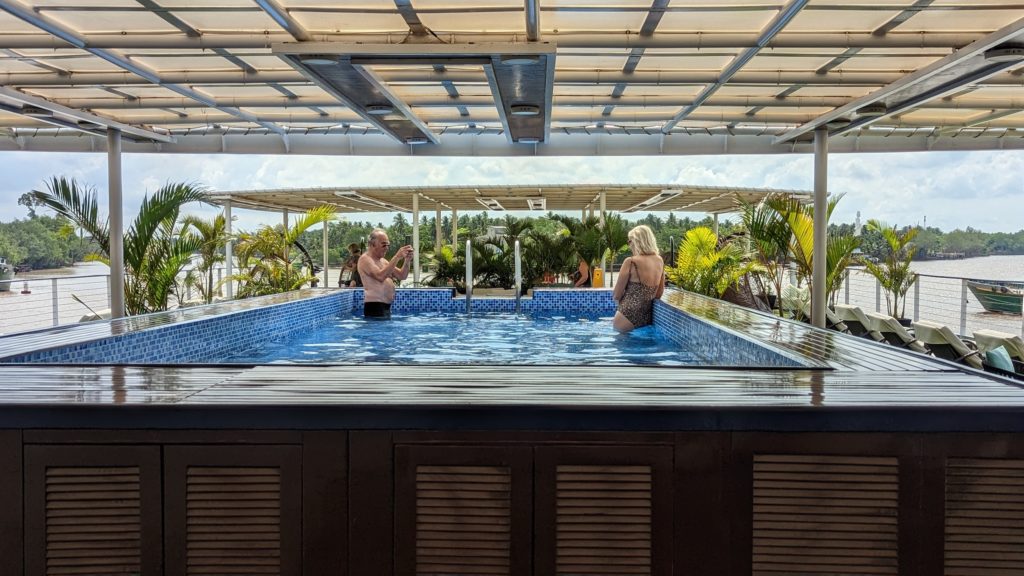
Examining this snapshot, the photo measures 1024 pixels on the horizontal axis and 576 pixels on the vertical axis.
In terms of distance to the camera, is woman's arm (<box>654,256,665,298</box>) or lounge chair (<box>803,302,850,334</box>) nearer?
woman's arm (<box>654,256,665,298</box>)

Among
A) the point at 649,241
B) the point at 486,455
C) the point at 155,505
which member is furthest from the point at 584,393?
the point at 649,241

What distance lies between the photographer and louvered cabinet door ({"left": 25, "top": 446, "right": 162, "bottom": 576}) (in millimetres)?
2082

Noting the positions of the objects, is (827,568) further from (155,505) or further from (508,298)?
(508,298)

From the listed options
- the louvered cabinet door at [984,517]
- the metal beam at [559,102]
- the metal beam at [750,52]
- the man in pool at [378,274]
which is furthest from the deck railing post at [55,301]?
the louvered cabinet door at [984,517]

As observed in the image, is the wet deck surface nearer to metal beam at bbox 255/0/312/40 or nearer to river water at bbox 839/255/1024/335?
metal beam at bbox 255/0/312/40

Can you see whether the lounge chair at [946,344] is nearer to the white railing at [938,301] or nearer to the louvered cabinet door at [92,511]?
the white railing at [938,301]

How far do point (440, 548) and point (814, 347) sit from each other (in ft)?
7.99

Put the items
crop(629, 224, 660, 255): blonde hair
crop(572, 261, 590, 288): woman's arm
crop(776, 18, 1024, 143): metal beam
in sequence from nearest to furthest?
crop(776, 18, 1024, 143): metal beam < crop(629, 224, 660, 255): blonde hair < crop(572, 261, 590, 288): woman's arm

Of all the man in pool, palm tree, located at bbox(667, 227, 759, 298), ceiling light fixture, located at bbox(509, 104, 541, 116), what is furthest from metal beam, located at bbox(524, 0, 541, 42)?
palm tree, located at bbox(667, 227, 759, 298)

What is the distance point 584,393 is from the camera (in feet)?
7.55

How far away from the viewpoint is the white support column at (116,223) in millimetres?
8172

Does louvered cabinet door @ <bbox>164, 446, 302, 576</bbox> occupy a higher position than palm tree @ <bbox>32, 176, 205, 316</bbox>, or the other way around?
palm tree @ <bbox>32, 176, 205, 316</bbox>

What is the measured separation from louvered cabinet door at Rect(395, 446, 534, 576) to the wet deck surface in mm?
125

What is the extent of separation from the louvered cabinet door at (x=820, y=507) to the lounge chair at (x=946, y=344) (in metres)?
4.56
